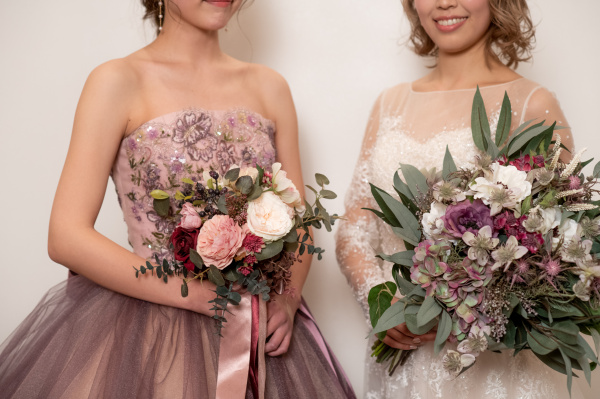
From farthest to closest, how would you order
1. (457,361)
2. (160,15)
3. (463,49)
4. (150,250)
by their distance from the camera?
(463,49) < (160,15) < (150,250) < (457,361)

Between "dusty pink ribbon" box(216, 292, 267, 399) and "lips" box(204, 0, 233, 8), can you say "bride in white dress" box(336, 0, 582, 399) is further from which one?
"lips" box(204, 0, 233, 8)

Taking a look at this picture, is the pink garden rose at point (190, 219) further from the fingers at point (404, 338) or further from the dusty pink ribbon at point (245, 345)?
the fingers at point (404, 338)

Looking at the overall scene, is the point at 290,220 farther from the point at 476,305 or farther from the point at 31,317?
the point at 31,317

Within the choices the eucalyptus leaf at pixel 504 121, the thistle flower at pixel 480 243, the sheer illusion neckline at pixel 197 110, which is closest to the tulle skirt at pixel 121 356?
the sheer illusion neckline at pixel 197 110

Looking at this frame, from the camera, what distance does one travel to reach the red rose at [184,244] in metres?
1.71

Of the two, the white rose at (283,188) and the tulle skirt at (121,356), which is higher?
the white rose at (283,188)

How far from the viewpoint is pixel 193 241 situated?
5.62ft

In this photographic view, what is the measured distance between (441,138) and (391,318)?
26.3 inches

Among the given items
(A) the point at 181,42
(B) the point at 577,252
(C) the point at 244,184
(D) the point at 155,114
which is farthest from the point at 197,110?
(B) the point at 577,252

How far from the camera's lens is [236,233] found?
1683 millimetres

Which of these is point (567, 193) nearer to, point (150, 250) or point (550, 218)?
point (550, 218)

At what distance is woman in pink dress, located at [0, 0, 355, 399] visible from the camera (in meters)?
1.81

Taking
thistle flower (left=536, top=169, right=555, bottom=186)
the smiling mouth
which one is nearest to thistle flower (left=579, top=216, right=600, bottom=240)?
thistle flower (left=536, top=169, right=555, bottom=186)

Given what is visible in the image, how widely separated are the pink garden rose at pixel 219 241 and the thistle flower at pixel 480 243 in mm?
542
